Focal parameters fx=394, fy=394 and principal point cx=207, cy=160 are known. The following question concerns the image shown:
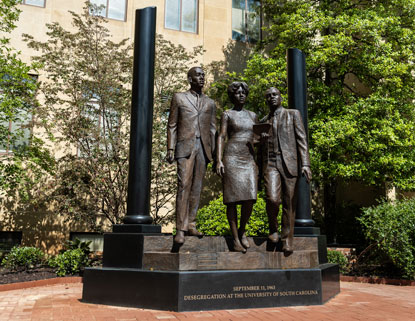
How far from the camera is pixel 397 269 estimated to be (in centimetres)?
1061

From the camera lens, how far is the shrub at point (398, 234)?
966 centimetres

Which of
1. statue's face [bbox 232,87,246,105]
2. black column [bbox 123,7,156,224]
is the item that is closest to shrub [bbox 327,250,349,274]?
statue's face [bbox 232,87,246,105]

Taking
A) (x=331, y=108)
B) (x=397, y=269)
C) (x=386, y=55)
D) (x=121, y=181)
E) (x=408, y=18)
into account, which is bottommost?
(x=397, y=269)

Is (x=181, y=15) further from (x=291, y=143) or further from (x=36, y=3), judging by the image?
(x=291, y=143)

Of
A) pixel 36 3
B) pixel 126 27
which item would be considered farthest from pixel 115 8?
pixel 36 3

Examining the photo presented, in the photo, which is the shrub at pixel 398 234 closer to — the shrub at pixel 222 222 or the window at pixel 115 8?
A: the shrub at pixel 222 222

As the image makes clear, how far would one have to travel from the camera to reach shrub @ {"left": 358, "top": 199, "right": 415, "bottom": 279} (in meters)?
9.66

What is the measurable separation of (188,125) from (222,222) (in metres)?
5.84

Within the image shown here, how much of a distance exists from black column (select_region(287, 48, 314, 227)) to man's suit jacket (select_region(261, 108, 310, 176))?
157 cm

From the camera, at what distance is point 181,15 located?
58.2 feet

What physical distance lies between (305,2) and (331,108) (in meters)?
4.68

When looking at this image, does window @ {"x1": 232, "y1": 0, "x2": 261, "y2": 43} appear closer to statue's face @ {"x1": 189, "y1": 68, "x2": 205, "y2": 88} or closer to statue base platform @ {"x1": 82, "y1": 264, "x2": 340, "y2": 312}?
statue's face @ {"x1": 189, "y1": 68, "x2": 205, "y2": 88}

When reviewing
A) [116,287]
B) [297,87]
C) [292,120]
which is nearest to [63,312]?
[116,287]

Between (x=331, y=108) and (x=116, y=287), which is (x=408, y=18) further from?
(x=116, y=287)
